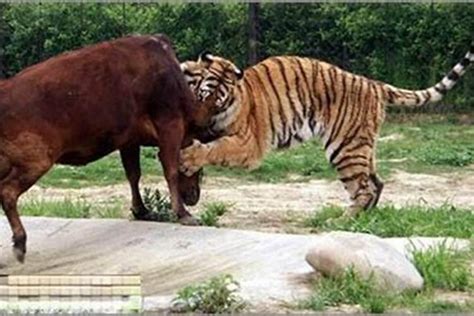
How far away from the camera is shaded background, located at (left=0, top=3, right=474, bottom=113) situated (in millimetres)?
17469

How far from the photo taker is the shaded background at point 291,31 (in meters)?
17.5

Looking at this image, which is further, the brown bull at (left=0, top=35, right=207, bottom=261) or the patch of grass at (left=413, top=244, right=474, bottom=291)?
the brown bull at (left=0, top=35, right=207, bottom=261)

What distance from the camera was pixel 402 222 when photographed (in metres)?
8.48

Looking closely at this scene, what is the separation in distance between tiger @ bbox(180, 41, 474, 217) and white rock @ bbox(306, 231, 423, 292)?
2690 mm

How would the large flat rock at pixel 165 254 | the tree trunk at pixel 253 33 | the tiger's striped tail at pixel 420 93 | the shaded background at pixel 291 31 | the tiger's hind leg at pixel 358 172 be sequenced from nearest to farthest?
1. the large flat rock at pixel 165 254
2. the tiger's hind leg at pixel 358 172
3. the tiger's striped tail at pixel 420 93
4. the tree trunk at pixel 253 33
5. the shaded background at pixel 291 31

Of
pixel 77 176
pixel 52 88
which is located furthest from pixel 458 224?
pixel 77 176

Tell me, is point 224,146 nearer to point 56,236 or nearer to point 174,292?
point 56,236

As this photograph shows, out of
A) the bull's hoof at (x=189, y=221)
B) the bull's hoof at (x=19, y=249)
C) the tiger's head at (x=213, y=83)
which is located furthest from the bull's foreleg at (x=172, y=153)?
the bull's hoof at (x=19, y=249)

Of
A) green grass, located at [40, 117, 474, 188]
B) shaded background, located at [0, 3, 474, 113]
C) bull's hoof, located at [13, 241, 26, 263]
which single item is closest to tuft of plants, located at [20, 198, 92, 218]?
bull's hoof, located at [13, 241, 26, 263]

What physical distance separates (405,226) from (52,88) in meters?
2.57

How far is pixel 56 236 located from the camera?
8359 millimetres

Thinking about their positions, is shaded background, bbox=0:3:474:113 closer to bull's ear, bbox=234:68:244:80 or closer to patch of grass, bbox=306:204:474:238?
bull's ear, bbox=234:68:244:80

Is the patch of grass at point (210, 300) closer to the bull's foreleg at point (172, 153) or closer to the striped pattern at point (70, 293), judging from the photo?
the striped pattern at point (70, 293)

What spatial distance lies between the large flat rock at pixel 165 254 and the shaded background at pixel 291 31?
909 centimetres
